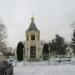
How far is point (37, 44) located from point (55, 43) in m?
16.5

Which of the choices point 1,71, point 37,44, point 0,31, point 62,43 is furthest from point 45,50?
point 1,71

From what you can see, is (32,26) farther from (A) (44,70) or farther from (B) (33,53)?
(A) (44,70)

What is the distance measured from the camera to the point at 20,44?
7438 cm

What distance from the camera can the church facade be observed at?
69481mm

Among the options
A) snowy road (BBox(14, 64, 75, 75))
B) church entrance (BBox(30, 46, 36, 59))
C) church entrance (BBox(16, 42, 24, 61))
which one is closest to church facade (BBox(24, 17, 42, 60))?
church entrance (BBox(30, 46, 36, 59))

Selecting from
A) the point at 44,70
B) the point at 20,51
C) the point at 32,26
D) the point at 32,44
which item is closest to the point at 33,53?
the point at 32,44

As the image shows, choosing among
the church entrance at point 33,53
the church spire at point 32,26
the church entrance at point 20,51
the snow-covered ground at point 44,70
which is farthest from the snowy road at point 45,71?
the church spire at point 32,26

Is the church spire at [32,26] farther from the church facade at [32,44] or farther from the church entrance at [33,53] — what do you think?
the church entrance at [33,53]

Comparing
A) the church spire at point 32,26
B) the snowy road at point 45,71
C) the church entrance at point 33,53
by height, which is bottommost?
the snowy road at point 45,71

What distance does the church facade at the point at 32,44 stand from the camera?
69.5 m

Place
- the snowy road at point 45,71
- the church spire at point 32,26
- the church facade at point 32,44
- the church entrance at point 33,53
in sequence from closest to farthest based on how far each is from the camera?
the snowy road at point 45,71, the church facade at point 32,44, the church entrance at point 33,53, the church spire at point 32,26

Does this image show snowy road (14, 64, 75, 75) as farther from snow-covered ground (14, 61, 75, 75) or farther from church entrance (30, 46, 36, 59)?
church entrance (30, 46, 36, 59)

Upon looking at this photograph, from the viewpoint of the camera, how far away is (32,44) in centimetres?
7188

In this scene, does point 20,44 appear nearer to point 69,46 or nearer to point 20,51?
point 20,51
